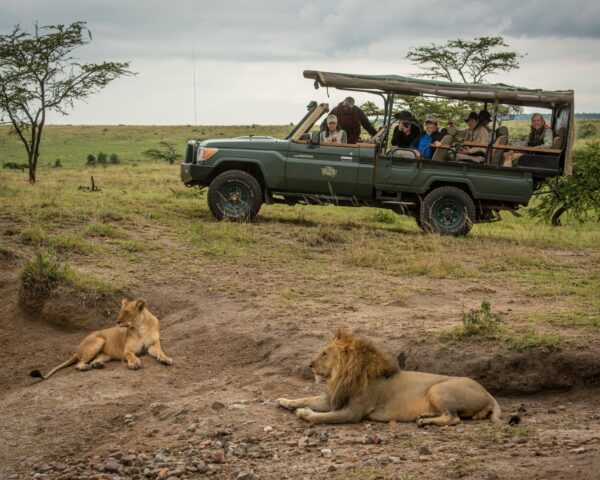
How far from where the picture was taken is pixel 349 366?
19.7 feet

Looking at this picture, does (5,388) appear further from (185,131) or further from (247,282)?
(185,131)

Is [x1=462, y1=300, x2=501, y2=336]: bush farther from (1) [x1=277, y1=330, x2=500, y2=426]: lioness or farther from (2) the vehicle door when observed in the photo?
(2) the vehicle door

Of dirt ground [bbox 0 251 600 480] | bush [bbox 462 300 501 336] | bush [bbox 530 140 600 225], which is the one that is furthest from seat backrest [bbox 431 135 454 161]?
Result: bush [bbox 462 300 501 336]

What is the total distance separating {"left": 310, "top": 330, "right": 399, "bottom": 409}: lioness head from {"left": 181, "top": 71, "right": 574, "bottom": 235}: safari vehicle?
6.53 meters

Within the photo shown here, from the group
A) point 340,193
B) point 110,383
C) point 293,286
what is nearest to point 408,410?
point 110,383

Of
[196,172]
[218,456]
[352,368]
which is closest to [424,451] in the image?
[352,368]

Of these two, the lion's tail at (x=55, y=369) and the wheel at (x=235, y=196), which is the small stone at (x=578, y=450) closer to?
the lion's tail at (x=55, y=369)

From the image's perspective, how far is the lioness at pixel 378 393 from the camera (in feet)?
18.9

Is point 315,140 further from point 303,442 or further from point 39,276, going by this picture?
point 303,442

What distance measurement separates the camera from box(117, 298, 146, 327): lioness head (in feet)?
25.2

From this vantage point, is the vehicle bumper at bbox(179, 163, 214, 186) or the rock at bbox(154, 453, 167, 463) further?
the vehicle bumper at bbox(179, 163, 214, 186)

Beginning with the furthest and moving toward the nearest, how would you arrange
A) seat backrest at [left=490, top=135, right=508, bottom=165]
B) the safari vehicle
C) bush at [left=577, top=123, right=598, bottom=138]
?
1. bush at [left=577, top=123, right=598, bottom=138]
2. seat backrest at [left=490, top=135, right=508, bottom=165]
3. the safari vehicle

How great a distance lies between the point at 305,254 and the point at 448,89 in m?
3.18

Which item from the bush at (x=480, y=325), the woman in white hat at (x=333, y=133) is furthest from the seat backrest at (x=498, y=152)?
the bush at (x=480, y=325)
